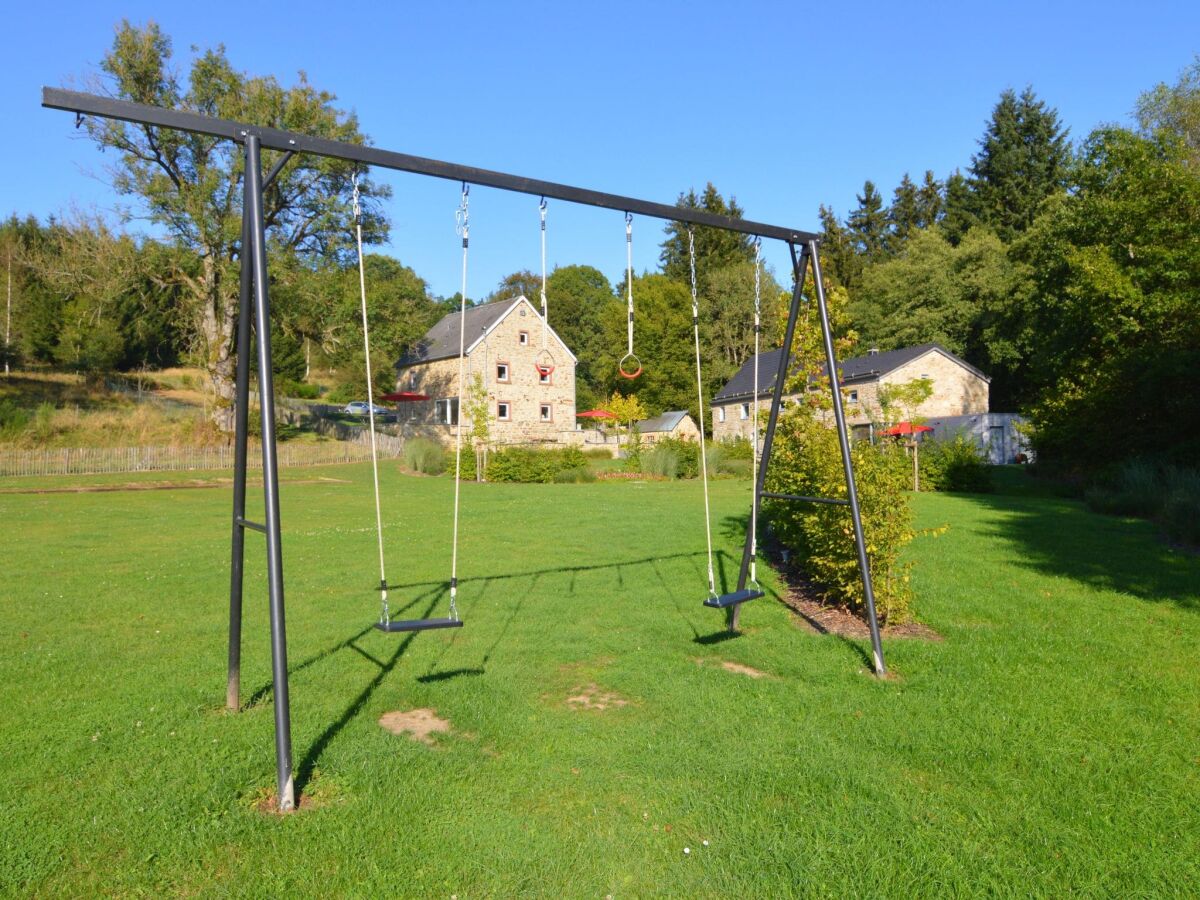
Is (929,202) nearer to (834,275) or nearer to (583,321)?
(834,275)

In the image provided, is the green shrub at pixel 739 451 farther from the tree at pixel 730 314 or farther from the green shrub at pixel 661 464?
the tree at pixel 730 314

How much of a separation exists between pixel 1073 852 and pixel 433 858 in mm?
2722

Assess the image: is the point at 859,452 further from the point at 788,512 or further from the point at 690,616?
the point at 690,616

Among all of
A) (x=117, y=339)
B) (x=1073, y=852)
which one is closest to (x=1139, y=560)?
(x=1073, y=852)

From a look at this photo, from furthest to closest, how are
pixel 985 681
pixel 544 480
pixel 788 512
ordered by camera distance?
pixel 544 480 → pixel 788 512 → pixel 985 681

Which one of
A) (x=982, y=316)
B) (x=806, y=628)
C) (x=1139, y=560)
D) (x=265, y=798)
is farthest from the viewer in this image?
(x=982, y=316)

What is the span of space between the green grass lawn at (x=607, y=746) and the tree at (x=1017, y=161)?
170 ft

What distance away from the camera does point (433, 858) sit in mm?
3443

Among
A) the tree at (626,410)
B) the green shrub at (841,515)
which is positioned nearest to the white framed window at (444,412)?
the tree at (626,410)

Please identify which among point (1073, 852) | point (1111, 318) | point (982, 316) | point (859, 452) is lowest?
point (1073, 852)

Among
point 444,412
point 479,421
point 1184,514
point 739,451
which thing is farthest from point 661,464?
point 1184,514

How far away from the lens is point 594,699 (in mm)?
5465

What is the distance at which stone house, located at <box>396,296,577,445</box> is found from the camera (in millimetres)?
41938

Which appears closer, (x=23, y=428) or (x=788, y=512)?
(x=788, y=512)
